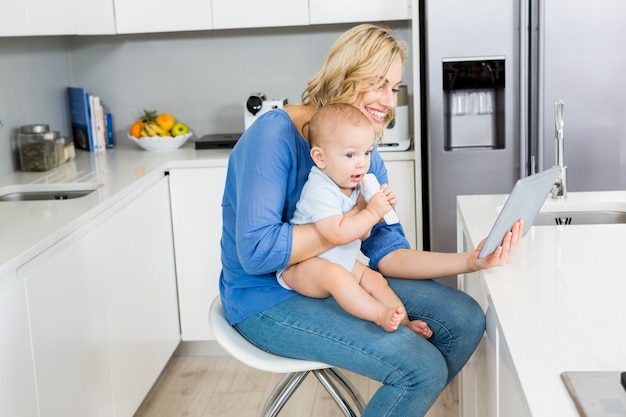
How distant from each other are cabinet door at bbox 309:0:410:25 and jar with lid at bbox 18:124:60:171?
1131mm

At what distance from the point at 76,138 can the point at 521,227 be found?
2.56 meters

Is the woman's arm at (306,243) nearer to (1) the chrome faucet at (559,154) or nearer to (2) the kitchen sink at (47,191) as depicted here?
(1) the chrome faucet at (559,154)

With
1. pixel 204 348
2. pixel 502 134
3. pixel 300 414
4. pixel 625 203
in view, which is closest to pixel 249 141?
pixel 625 203

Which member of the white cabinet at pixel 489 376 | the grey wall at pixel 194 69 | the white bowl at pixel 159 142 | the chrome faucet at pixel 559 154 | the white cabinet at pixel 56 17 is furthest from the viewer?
the grey wall at pixel 194 69

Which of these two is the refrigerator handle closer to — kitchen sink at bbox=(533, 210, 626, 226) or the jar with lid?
kitchen sink at bbox=(533, 210, 626, 226)

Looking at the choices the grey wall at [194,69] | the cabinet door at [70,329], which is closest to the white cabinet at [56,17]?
the grey wall at [194,69]

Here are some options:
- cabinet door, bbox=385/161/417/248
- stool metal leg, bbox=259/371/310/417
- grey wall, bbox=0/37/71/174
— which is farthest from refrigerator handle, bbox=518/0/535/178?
grey wall, bbox=0/37/71/174

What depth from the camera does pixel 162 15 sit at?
3512mm

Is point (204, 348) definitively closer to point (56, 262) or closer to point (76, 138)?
point (76, 138)

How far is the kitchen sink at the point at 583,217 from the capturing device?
2.32 m

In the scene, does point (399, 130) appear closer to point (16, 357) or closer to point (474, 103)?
point (474, 103)

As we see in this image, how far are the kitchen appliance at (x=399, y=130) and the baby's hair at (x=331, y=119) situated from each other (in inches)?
56.0

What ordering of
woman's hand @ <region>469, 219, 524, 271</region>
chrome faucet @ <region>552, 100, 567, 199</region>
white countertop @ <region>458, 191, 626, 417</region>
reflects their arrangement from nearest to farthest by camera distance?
white countertop @ <region>458, 191, 626, 417</region> → woman's hand @ <region>469, 219, 524, 271</region> → chrome faucet @ <region>552, 100, 567, 199</region>

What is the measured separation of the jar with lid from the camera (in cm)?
320
